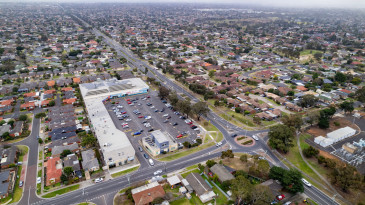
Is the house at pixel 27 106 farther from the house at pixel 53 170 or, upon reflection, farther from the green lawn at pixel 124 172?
the green lawn at pixel 124 172

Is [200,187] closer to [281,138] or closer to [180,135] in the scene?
[180,135]

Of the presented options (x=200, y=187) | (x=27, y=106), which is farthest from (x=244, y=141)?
(x=27, y=106)

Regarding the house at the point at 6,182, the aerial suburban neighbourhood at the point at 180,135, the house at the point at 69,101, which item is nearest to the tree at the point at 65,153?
the aerial suburban neighbourhood at the point at 180,135

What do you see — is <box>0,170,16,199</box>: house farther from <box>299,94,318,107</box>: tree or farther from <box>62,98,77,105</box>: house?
<box>299,94,318,107</box>: tree

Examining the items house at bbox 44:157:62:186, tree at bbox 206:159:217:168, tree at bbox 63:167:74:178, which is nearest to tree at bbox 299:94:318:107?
tree at bbox 206:159:217:168

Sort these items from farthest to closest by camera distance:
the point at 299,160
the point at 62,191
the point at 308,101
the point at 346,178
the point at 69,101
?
the point at 69,101 < the point at 308,101 < the point at 299,160 < the point at 62,191 < the point at 346,178
